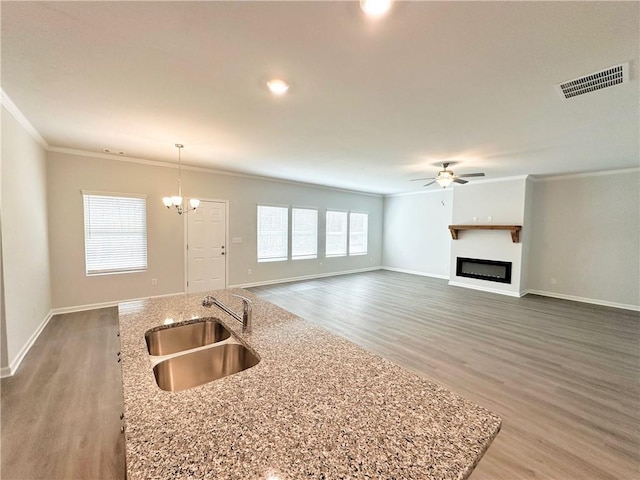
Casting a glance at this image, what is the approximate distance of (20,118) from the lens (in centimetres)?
313

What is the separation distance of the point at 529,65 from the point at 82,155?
614cm

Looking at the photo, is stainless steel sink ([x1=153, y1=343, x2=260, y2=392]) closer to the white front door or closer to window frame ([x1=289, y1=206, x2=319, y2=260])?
the white front door

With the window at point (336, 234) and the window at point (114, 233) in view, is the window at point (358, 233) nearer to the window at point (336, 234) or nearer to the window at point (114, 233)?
the window at point (336, 234)

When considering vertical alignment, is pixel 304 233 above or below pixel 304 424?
above

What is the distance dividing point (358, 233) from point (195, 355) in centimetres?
797

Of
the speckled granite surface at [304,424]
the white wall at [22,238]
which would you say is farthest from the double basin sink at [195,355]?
the white wall at [22,238]

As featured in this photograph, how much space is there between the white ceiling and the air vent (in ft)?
0.23

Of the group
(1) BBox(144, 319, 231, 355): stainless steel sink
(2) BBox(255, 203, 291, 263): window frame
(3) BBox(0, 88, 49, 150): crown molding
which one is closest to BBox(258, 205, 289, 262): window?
(2) BBox(255, 203, 291, 263): window frame

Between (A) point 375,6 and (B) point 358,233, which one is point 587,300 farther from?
(A) point 375,6

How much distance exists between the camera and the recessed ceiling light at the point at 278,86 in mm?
2322

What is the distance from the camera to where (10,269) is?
9.42 feet

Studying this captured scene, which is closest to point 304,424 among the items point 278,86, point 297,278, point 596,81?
point 278,86

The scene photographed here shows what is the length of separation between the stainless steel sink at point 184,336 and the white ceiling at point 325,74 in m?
1.93

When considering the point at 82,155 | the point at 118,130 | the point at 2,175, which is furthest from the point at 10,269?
the point at 82,155
